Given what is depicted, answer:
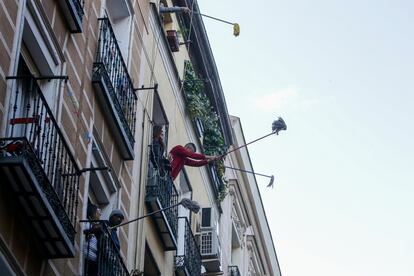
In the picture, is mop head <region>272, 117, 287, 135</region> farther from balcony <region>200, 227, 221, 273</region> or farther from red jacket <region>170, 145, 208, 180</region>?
balcony <region>200, 227, 221, 273</region>

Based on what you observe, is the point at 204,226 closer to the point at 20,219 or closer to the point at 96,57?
the point at 96,57

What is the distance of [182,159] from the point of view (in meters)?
22.1

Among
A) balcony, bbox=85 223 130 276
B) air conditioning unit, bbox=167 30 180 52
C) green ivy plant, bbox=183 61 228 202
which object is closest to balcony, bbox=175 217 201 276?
green ivy plant, bbox=183 61 228 202

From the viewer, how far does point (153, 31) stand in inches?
863

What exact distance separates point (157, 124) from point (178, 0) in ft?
11.6

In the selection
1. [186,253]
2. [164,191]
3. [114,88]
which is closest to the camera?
[114,88]

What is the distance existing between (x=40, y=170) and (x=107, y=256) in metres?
3.37

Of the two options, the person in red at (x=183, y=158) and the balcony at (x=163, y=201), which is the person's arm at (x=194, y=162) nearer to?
the person in red at (x=183, y=158)

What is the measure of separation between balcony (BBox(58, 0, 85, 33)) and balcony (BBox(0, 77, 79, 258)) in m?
1.67

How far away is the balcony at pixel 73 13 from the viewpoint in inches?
597

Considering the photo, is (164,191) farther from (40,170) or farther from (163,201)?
(40,170)

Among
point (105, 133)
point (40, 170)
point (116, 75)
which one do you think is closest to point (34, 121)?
point (40, 170)

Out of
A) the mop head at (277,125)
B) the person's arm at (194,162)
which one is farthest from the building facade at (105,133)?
the mop head at (277,125)

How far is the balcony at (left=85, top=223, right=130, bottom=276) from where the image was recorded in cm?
1547
